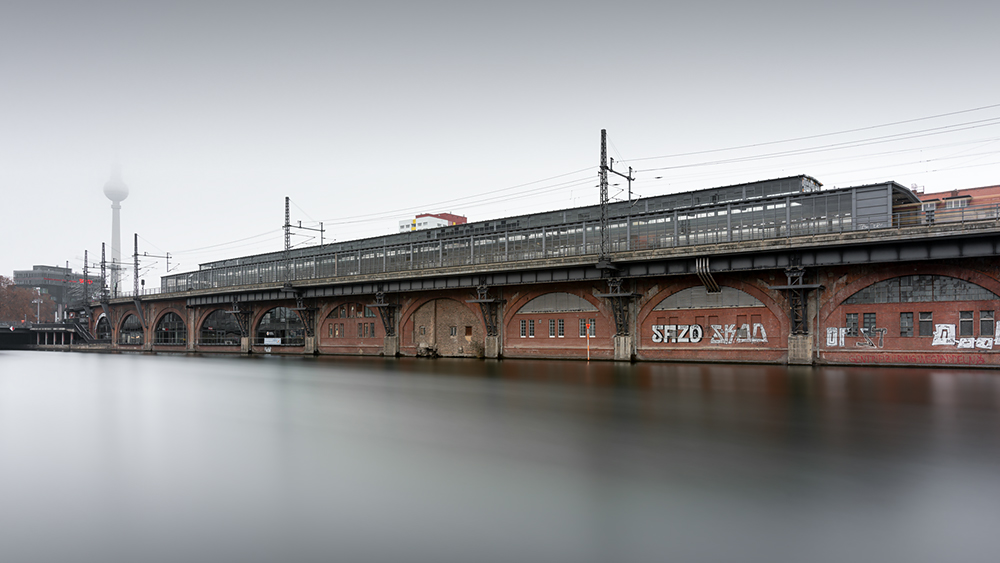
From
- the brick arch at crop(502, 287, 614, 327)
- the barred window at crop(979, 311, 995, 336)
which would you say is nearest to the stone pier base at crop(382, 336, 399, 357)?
the brick arch at crop(502, 287, 614, 327)

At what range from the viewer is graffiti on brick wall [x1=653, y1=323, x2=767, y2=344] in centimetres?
3862

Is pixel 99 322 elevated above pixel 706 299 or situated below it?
below

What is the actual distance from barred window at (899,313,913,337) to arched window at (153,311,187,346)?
87975mm

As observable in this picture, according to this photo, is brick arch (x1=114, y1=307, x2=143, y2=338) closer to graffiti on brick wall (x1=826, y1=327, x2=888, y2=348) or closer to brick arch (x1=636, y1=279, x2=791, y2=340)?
brick arch (x1=636, y1=279, x2=791, y2=340)

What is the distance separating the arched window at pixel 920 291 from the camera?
3200 centimetres

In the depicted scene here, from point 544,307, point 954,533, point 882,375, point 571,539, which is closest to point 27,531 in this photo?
point 571,539

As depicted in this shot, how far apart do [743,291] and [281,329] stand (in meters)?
55.2

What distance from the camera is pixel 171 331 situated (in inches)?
3506

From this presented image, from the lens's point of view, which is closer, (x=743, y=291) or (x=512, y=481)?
(x=512, y=481)

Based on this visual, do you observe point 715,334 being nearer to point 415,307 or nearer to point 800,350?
point 800,350

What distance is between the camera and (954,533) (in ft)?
22.3

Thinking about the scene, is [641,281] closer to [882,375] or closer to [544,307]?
[544,307]

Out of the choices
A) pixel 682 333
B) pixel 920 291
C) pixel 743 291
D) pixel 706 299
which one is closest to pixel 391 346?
pixel 682 333

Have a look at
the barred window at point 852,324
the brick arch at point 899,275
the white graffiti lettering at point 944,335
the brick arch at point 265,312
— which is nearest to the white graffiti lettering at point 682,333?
the brick arch at point 899,275
